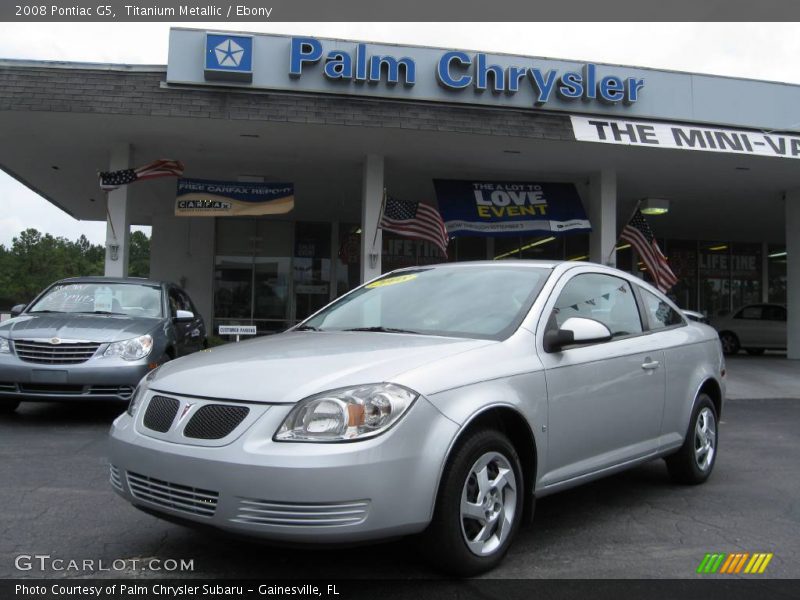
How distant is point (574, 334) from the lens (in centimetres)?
381

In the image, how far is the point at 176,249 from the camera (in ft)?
72.0

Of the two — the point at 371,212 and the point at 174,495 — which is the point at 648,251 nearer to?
the point at 371,212

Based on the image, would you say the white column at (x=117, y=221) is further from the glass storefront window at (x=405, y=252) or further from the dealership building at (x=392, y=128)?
the glass storefront window at (x=405, y=252)

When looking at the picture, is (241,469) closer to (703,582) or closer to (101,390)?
(703,582)

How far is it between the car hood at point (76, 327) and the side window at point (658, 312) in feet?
17.1

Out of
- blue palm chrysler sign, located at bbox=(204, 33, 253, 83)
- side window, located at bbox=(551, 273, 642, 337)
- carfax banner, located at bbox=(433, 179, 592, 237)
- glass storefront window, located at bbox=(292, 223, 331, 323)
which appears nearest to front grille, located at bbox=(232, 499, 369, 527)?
side window, located at bbox=(551, 273, 642, 337)

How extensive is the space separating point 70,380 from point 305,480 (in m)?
5.10

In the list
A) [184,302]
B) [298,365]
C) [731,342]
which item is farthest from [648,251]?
[298,365]

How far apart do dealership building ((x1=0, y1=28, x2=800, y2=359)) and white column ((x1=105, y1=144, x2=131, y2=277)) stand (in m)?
0.03

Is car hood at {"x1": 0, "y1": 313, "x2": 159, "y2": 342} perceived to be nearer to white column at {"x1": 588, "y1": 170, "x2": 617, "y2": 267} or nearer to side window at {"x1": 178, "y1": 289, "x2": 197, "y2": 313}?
side window at {"x1": 178, "y1": 289, "x2": 197, "y2": 313}

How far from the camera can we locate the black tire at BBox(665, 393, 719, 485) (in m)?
5.20

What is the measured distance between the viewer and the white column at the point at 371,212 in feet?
48.1

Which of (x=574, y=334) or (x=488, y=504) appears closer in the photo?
(x=488, y=504)

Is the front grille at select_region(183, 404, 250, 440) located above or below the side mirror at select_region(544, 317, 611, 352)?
below
